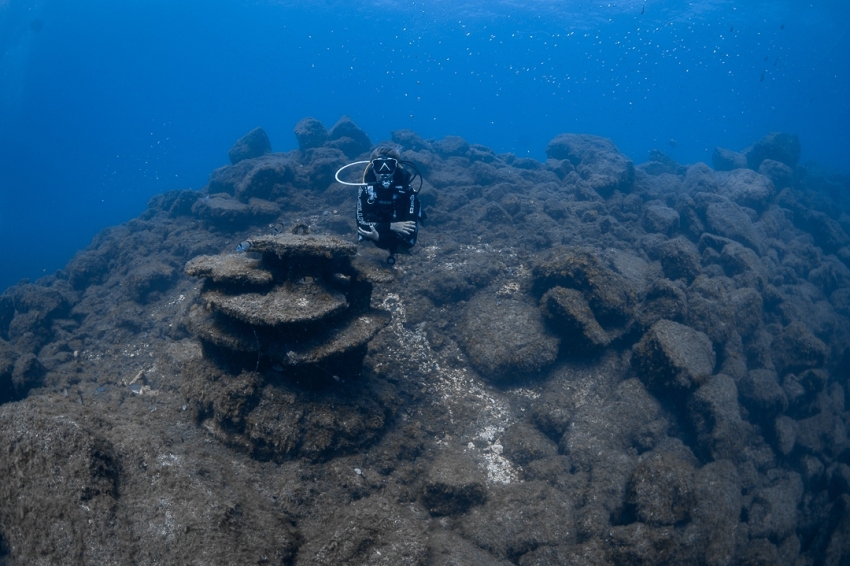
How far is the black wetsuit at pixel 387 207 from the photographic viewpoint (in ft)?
25.7

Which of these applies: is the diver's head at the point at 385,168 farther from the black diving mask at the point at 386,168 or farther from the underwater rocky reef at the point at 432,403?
the underwater rocky reef at the point at 432,403

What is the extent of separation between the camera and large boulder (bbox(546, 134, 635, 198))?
18297mm

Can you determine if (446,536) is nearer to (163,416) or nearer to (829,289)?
(163,416)

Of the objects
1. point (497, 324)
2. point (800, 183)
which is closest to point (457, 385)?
point (497, 324)

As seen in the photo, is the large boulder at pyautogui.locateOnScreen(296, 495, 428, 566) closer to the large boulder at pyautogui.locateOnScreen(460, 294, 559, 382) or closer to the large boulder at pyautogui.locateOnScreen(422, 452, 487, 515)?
the large boulder at pyautogui.locateOnScreen(422, 452, 487, 515)

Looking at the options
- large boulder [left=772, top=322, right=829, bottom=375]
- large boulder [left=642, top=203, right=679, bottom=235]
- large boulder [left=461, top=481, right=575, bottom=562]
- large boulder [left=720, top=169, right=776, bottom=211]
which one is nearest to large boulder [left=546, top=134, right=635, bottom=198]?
large boulder [left=642, top=203, right=679, bottom=235]

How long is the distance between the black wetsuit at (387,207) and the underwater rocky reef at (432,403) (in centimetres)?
68

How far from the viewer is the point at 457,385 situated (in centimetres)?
857

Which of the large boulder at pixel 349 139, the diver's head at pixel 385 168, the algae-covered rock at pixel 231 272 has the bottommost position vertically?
the large boulder at pixel 349 139

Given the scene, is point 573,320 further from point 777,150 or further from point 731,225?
point 777,150

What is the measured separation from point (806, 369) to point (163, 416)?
15.1m

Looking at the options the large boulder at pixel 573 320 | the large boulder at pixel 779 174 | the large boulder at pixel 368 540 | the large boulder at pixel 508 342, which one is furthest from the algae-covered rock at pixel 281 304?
the large boulder at pixel 779 174

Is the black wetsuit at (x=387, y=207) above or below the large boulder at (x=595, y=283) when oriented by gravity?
above

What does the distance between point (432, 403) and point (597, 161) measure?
786 inches
